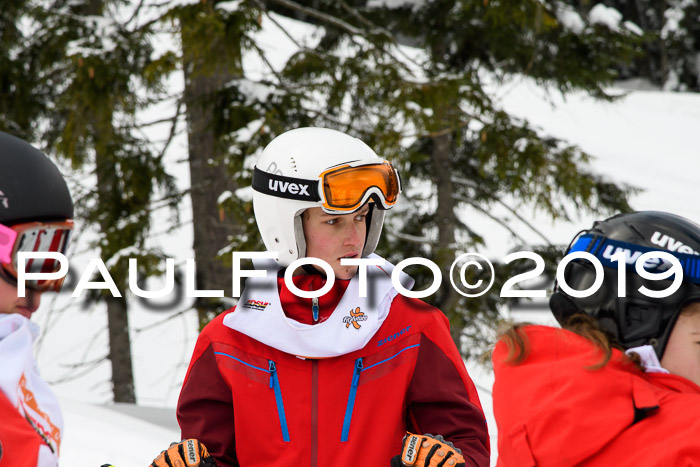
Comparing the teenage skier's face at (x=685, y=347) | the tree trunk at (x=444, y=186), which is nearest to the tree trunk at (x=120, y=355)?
the tree trunk at (x=444, y=186)

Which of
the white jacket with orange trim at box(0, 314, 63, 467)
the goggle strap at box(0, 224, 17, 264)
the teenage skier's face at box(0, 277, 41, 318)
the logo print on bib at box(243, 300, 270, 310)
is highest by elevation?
the goggle strap at box(0, 224, 17, 264)

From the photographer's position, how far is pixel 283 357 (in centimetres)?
232

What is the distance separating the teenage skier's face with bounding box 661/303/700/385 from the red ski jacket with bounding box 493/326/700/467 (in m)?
0.06

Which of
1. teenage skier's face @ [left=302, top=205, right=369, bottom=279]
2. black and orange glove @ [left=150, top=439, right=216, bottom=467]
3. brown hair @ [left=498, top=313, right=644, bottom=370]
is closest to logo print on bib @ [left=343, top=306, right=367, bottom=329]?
teenage skier's face @ [left=302, top=205, right=369, bottom=279]

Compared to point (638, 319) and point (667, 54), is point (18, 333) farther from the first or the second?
point (667, 54)

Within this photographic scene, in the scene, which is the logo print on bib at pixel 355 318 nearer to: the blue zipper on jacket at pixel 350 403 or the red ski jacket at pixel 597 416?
the blue zipper on jacket at pixel 350 403

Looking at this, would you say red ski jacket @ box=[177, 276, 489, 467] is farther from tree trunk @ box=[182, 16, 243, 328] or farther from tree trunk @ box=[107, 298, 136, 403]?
tree trunk @ box=[107, 298, 136, 403]

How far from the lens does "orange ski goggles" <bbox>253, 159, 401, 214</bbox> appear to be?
2.49 meters

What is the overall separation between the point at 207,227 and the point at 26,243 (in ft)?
23.3

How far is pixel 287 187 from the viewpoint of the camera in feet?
8.50

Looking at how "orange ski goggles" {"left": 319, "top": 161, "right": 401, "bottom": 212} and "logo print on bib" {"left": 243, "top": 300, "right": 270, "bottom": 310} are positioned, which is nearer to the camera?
"logo print on bib" {"left": 243, "top": 300, "right": 270, "bottom": 310}

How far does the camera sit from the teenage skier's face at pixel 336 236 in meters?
2.51

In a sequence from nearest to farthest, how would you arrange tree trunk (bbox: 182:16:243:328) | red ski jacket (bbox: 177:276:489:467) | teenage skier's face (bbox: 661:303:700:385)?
teenage skier's face (bbox: 661:303:700:385) < red ski jacket (bbox: 177:276:489:467) < tree trunk (bbox: 182:16:243:328)

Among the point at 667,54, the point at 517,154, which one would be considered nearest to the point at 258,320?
the point at 517,154
